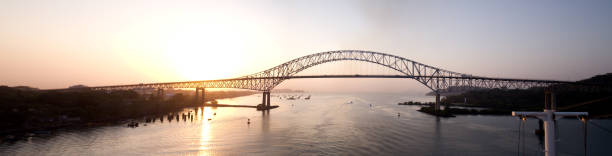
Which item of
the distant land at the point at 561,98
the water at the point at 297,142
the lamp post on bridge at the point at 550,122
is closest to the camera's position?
the lamp post on bridge at the point at 550,122

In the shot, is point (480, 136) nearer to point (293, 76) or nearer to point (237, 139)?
point (237, 139)

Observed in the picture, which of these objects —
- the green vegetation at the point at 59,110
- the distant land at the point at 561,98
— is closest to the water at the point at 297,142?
the green vegetation at the point at 59,110

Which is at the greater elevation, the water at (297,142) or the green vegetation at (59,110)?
the green vegetation at (59,110)

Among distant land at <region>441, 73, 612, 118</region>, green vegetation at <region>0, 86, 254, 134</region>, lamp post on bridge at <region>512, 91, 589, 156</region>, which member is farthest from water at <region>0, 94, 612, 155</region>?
distant land at <region>441, 73, 612, 118</region>

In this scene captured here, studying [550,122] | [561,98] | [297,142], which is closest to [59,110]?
[297,142]

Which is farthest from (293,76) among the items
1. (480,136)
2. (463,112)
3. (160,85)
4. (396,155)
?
(396,155)

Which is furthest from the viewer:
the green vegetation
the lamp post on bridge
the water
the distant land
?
the distant land

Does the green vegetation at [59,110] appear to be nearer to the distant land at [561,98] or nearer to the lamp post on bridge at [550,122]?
the lamp post on bridge at [550,122]

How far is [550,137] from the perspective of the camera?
5.90 metres

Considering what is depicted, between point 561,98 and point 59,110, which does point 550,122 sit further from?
point 561,98

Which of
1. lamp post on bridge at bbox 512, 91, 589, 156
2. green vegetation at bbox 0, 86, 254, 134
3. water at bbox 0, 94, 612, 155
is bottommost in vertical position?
water at bbox 0, 94, 612, 155

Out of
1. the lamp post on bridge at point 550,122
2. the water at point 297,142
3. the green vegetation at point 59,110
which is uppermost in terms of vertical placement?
the lamp post on bridge at point 550,122

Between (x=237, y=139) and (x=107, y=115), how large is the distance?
26046 mm

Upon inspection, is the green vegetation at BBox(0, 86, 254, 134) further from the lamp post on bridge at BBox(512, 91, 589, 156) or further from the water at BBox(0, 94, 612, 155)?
the lamp post on bridge at BBox(512, 91, 589, 156)
